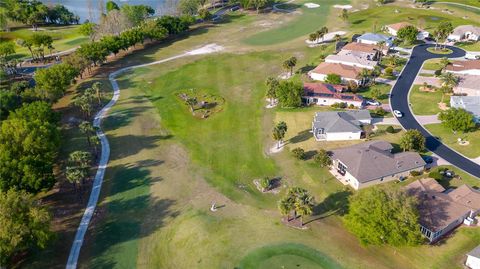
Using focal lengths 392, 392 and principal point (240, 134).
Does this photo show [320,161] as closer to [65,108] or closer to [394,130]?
[394,130]

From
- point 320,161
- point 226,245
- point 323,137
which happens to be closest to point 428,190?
point 320,161

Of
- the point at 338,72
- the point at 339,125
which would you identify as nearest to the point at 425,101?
the point at 338,72

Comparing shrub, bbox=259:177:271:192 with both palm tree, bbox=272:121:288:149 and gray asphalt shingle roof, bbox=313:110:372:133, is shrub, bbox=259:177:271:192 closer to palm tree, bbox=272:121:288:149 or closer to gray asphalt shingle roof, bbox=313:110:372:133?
palm tree, bbox=272:121:288:149

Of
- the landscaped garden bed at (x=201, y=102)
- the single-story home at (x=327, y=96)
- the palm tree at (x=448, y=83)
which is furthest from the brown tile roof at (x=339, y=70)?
the landscaped garden bed at (x=201, y=102)

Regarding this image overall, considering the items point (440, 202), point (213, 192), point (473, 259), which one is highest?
point (440, 202)

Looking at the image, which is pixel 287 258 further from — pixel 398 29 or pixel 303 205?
pixel 398 29

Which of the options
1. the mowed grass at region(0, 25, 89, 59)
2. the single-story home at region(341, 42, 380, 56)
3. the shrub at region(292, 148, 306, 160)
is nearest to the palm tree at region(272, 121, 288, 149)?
the shrub at region(292, 148, 306, 160)
